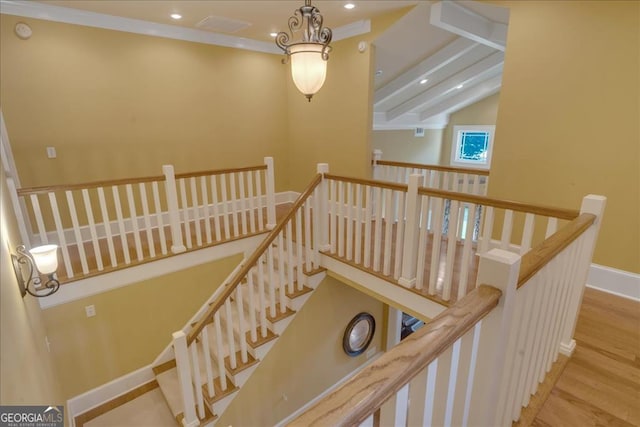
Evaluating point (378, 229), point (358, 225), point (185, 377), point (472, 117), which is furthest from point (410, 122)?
point (185, 377)

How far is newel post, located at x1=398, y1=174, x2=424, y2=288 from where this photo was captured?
8.12 feet

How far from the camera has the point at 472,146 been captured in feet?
26.2

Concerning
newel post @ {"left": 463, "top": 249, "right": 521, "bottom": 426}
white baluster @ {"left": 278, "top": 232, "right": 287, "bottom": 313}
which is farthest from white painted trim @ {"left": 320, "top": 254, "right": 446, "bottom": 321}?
newel post @ {"left": 463, "top": 249, "right": 521, "bottom": 426}

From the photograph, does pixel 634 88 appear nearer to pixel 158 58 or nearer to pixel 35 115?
pixel 158 58

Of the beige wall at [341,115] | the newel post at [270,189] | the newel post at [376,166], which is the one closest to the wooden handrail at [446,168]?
the newel post at [376,166]

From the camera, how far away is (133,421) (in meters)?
3.31

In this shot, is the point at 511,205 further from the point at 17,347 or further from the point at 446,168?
the point at 17,347

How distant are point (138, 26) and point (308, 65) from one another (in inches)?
123

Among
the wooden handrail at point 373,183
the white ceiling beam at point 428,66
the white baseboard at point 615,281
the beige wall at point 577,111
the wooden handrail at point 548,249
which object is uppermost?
the white ceiling beam at point 428,66

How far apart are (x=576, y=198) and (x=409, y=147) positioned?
4992 mm

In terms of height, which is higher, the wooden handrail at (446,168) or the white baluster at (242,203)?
the wooden handrail at (446,168)

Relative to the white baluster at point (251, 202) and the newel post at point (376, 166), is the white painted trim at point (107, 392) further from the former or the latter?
the newel post at point (376, 166)

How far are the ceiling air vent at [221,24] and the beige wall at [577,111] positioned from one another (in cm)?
306

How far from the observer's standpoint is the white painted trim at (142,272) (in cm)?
309
